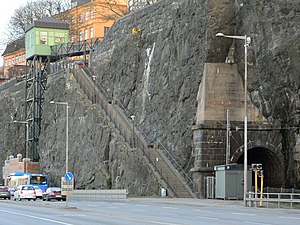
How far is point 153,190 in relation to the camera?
200 feet

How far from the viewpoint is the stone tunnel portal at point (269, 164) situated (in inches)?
2245

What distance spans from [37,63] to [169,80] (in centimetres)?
3433

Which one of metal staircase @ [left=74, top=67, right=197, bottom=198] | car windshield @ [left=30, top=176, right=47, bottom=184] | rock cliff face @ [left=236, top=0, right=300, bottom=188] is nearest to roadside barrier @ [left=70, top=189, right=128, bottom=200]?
metal staircase @ [left=74, top=67, right=197, bottom=198]

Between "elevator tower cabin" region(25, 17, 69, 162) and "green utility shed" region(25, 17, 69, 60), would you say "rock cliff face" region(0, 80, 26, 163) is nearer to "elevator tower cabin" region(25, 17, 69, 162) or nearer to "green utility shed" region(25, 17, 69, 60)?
"elevator tower cabin" region(25, 17, 69, 162)

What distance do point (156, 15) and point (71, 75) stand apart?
57.6ft

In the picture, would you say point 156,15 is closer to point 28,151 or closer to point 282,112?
point 282,112

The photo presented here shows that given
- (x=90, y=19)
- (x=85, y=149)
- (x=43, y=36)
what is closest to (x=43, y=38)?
(x=43, y=36)

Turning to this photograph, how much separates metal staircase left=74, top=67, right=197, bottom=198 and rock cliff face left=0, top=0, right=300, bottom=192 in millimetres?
755

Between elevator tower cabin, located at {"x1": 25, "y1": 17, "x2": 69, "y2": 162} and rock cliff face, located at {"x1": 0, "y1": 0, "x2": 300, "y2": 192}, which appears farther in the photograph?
elevator tower cabin, located at {"x1": 25, "y1": 17, "x2": 69, "y2": 162}

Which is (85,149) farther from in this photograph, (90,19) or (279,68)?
(90,19)

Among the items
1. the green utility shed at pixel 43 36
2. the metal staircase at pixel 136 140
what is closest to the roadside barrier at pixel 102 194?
the metal staircase at pixel 136 140

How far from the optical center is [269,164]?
58.6 m

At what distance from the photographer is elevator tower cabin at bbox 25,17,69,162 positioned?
94.1m

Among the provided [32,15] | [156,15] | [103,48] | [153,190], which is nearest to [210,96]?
[153,190]
